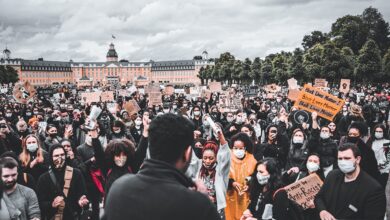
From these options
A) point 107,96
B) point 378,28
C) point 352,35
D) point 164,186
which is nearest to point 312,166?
point 164,186

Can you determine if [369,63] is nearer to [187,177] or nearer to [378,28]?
[378,28]

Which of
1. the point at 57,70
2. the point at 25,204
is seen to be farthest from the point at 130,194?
the point at 57,70

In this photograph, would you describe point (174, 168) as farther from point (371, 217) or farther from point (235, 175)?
point (235, 175)

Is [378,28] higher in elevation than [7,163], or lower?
higher

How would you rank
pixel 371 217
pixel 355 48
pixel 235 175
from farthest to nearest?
pixel 355 48 < pixel 235 175 < pixel 371 217

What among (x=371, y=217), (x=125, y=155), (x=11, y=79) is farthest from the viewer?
(x=11, y=79)

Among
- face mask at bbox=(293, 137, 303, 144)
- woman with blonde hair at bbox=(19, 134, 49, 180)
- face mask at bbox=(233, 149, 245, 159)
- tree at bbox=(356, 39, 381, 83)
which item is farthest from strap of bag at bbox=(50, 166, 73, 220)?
tree at bbox=(356, 39, 381, 83)

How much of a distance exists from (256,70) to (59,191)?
58.4m

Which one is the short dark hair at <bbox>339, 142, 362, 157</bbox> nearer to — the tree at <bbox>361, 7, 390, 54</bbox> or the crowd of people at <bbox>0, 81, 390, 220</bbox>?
A: the crowd of people at <bbox>0, 81, 390, 220</bbox>

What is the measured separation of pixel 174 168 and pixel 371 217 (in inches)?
103

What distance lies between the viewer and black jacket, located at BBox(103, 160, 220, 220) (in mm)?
1972

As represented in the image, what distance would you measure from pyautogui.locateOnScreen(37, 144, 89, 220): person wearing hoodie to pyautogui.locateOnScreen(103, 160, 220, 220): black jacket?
2.88m

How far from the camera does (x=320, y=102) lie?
9430 millimetres

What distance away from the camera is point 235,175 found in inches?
207
